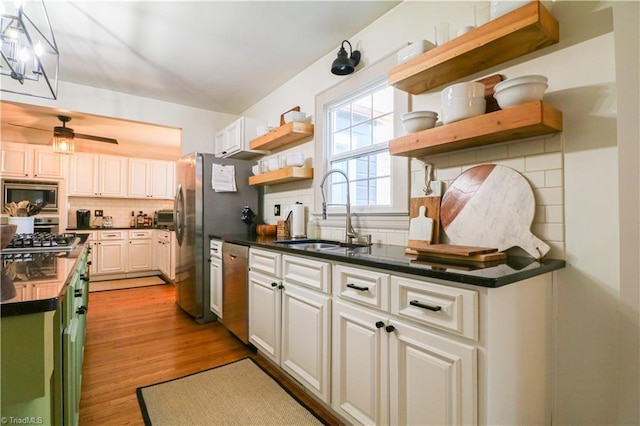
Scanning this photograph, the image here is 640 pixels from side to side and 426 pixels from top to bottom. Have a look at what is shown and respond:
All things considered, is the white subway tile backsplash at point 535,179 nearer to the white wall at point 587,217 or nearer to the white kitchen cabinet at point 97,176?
the white wall at point 587,217

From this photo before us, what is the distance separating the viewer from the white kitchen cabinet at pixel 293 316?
1682 mm

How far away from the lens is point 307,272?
1.81 meters

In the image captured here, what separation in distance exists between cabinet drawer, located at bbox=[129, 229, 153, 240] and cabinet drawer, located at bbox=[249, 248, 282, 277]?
4078mm

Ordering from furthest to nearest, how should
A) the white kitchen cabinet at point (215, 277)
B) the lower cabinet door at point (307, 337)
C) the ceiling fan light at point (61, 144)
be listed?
1. the ceiling fan light at point (61, 144)
2. the white kitchen cabinet at point (215, 277)
3. the lower cabinet door at point (307, 337)

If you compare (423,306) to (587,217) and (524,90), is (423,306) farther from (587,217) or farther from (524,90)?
(524,90)

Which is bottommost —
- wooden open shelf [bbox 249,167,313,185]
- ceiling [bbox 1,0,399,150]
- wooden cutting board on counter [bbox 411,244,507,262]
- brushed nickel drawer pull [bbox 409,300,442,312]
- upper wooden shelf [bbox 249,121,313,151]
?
brushed nickel drawer pull [bbox 409,300,442,312]

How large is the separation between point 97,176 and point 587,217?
21.3 feet

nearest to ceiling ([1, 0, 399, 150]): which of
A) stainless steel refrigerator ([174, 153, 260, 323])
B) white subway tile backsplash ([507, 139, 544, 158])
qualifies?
stainless steel refrigerator ([174, 153, 260, 323])

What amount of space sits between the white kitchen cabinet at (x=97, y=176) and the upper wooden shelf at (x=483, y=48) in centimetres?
555

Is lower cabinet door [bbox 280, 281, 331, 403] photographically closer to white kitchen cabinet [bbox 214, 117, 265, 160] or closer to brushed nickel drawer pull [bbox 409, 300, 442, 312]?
brushed nickel drawer pull [bbox 409, 300, 442, 312]

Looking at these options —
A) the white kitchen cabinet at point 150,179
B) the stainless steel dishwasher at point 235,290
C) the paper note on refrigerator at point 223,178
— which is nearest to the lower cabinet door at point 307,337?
the stainless steel dishwasher at point 235,290

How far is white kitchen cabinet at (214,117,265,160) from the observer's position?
3.41 meters

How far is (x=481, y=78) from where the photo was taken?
163 cm

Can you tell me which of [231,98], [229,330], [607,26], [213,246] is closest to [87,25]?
[231,98]
